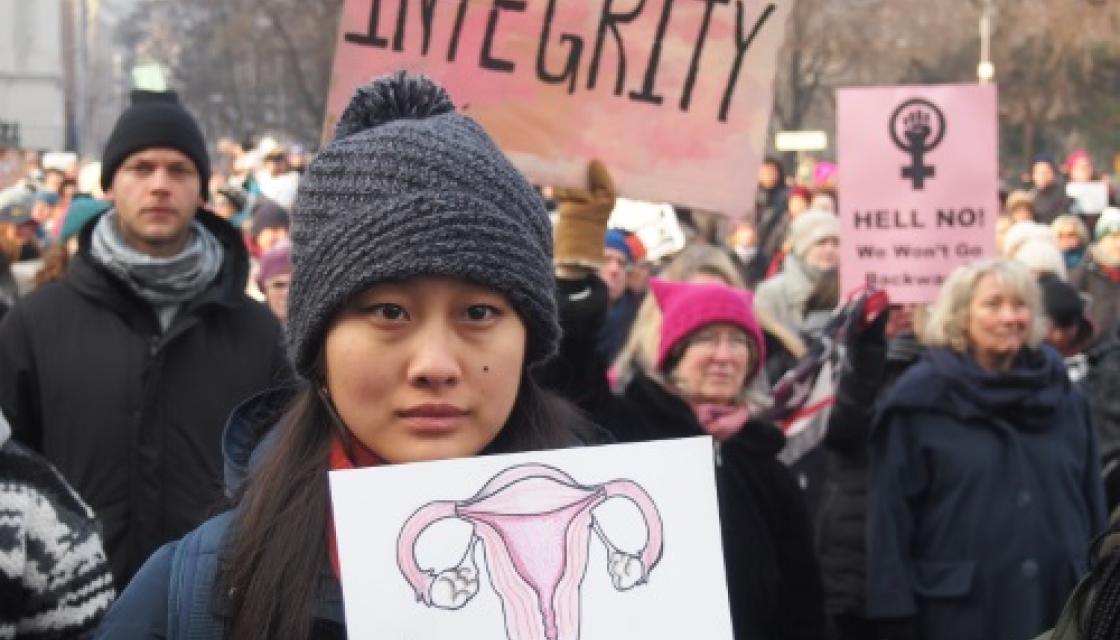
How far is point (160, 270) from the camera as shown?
16.3 feet

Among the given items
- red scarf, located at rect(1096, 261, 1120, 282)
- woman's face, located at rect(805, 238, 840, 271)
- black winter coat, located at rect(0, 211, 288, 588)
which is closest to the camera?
black winter coat, located at rect(0, 211, 288, 588)

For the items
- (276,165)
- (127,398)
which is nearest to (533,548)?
(127,398)

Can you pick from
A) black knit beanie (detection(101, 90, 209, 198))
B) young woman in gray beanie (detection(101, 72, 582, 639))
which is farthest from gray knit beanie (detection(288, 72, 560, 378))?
black knit beanie (detection(101, 90, 209, 198))

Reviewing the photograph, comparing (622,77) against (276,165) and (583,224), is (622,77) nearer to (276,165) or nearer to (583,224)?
(583,224)

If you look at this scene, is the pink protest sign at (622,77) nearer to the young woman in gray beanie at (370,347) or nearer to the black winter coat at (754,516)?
the black winter coat at (754,516)

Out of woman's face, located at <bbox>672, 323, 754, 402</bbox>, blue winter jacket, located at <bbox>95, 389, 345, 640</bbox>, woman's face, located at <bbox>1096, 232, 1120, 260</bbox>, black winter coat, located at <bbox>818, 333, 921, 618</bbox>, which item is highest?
woman's face, located at <bbox>1096, 232, 1120, 260</bbox>

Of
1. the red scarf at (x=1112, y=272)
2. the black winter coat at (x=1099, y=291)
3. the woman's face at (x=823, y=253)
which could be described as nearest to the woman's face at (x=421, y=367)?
the woman's face at (x=823, y=253)

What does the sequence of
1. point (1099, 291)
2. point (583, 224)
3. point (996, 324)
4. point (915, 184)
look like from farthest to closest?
point (1099, 291) → point (915, 184) → point (996, 324) → point (583, 224)

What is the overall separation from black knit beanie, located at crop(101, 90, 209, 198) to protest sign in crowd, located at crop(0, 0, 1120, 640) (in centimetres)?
1

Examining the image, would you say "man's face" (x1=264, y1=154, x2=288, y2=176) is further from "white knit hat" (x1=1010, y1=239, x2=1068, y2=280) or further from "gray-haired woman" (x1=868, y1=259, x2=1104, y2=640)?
"gray-haired woman" (x1=868, y1=259, x2=1104, y2=640)

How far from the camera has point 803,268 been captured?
31.5ft

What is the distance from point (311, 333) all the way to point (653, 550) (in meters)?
0.45

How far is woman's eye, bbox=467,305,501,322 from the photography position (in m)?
2.17

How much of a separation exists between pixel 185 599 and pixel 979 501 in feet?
14.4
